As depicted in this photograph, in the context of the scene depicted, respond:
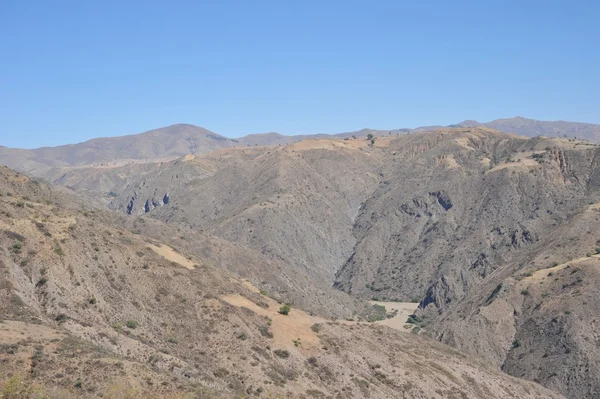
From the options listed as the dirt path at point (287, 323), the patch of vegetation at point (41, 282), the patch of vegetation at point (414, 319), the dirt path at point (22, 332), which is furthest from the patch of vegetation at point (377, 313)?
the dirt path at point (22, 332)

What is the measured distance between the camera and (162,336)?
145 ft

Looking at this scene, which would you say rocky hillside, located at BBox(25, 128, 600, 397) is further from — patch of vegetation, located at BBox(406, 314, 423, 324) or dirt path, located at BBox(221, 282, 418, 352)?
dirt path, located at BBox(221, 282, 418, 352)

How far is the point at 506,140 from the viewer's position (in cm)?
16850

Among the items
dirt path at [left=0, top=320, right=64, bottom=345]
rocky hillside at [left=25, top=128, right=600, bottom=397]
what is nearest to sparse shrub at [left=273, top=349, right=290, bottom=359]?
dirt path at [left=0, top=320, right=64, bottom=345]

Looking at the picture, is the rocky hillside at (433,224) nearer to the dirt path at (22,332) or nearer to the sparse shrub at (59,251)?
the sparse shrub at (59,251)

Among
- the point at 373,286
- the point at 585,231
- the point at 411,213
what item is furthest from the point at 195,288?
the point at 411,213

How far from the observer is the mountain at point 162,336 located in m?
31.4

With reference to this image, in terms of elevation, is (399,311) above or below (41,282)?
below

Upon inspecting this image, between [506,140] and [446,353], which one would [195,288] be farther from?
[506,140]

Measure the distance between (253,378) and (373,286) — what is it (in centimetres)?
8473

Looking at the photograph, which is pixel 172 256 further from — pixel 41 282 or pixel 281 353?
pixel 281 353

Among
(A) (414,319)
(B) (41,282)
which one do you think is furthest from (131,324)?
(A) (414,319)

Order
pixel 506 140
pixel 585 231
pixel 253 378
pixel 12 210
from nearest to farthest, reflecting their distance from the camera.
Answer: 1. pixel 253 378
2. pixel 12 210
3. pixel 585 231
4. pixel 506 140

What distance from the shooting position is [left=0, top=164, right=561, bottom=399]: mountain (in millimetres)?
31402
